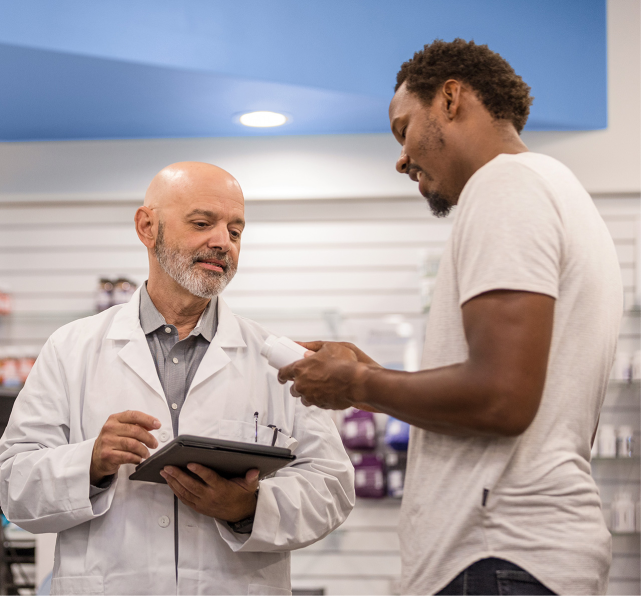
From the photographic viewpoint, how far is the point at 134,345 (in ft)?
6.66

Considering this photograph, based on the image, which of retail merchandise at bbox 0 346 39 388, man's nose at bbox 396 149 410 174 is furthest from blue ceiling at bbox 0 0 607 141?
man's nose at bbox 396 149 410 174

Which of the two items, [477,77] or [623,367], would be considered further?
[623,367]

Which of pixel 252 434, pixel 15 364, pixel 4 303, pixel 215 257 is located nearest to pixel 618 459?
pixel 252 434

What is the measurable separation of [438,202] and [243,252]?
3126 mm

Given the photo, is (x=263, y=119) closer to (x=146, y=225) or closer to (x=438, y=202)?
(x=146, y=225)

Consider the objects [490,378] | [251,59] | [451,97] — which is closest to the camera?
[490,378]

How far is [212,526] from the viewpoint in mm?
1884

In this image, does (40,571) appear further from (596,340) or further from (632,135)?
(632,135)

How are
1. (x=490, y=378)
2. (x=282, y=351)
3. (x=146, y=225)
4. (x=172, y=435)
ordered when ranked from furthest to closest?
(x=146, y=225) < (x=172, y=435) < (x=282, y=351) < (x=490, y=378)

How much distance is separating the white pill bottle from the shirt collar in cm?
62

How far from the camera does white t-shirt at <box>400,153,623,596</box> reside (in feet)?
3.55

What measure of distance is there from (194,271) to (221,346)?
25cm

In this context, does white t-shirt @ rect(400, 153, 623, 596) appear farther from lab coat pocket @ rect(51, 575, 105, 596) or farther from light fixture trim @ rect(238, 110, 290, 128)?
light fixture trim @ rect(238, 110, 290, 128)

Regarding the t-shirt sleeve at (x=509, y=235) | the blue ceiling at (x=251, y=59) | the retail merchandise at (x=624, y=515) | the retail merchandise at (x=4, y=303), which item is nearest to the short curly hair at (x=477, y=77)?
the t-shirt sleeve at (x=509, y=235)
